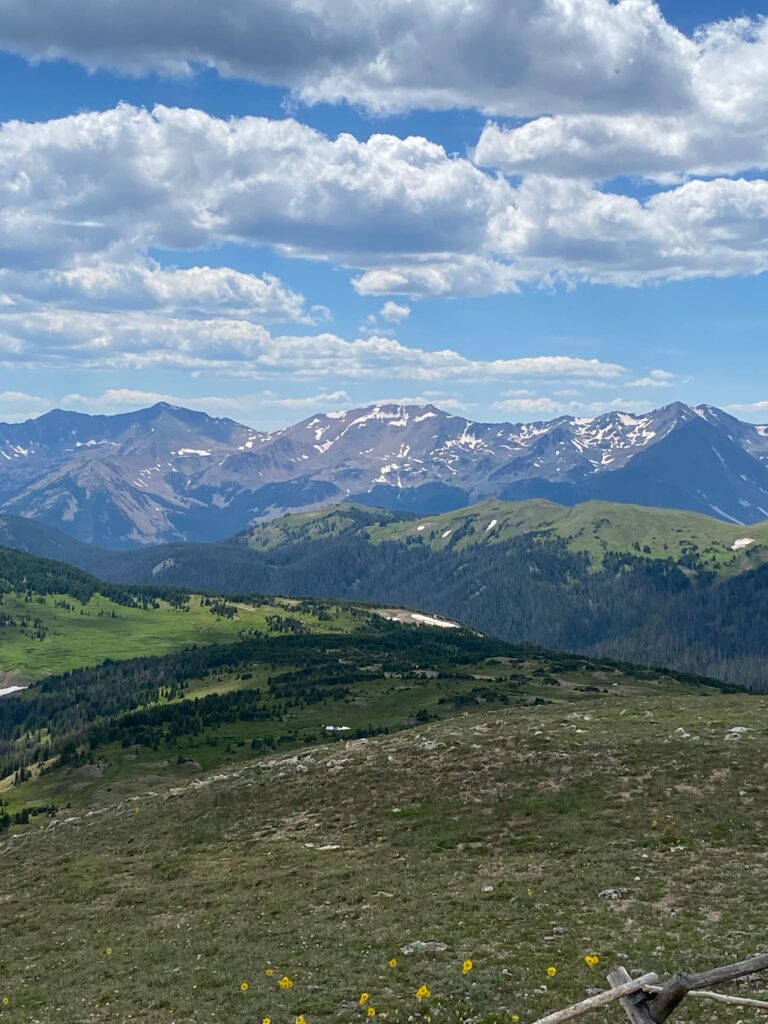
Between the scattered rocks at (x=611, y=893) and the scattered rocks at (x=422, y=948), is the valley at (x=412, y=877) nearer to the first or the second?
the scattered rocks at (x=422, y=948)

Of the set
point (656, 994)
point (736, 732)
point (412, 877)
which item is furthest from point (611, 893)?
point (736, 732)

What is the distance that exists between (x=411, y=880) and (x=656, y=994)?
112 feet

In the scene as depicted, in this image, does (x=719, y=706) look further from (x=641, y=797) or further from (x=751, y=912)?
(x=751, y=912)

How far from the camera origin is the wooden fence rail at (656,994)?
12.5 m

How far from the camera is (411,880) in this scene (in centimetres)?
4541

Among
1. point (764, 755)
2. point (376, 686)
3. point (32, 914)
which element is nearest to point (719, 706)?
point (764, 755)

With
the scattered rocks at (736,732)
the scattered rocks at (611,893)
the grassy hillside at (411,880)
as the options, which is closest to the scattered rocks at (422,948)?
the grassy hillside at (411,880)

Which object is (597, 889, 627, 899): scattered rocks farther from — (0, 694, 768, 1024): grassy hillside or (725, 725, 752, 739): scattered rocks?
(725, 725, 752, 739): scattered rocks

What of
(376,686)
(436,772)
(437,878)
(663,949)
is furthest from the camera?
(376,686)

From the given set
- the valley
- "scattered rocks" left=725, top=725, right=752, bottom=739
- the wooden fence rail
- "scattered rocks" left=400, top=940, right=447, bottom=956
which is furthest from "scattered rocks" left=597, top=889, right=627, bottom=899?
"scattered rocks" left=725, top=725, right=752, bottom=739

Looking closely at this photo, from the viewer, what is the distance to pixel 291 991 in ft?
101

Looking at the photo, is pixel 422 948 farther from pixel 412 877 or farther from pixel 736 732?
pixel 736 732

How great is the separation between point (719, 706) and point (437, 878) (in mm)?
53492

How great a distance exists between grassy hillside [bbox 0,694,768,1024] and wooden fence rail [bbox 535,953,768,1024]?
14.2 metres
